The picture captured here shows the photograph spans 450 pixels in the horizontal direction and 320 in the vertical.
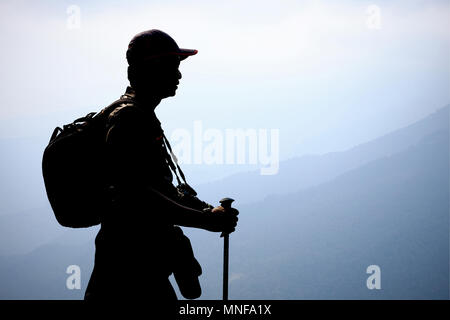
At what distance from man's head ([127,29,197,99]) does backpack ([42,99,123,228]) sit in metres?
0.25

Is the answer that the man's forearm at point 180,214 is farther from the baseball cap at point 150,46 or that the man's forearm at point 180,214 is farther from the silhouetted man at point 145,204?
the baseball cap at point 150,46

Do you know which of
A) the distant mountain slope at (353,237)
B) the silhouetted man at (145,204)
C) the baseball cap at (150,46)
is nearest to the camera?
the silhouetted man at (145,204)

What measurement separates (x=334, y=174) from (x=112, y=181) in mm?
140412

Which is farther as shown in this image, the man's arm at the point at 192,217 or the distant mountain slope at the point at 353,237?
the distant mountain slope at the point at 353,237

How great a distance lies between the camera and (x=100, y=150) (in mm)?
2598

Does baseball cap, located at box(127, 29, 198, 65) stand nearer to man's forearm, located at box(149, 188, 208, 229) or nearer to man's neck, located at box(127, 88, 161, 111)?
man's neck, located at box(127, 88, 161, 111)

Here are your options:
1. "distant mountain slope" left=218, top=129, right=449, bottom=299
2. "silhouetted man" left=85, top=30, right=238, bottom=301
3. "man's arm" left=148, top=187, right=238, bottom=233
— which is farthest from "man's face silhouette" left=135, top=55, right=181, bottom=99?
"distant mountain slope" left=218, top=129, right=449, bottom=299

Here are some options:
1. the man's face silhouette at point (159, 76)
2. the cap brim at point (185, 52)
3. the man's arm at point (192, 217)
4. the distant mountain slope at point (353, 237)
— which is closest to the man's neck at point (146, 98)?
the man's face silhouette at point (159, 76)

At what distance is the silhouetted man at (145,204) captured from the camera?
8.11ft

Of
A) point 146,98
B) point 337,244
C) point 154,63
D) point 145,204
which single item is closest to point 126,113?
point 146,98

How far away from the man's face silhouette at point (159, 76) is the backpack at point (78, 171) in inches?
9.2

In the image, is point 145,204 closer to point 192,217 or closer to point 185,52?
point 192,217

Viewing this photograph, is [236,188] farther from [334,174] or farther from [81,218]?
[81,218]
